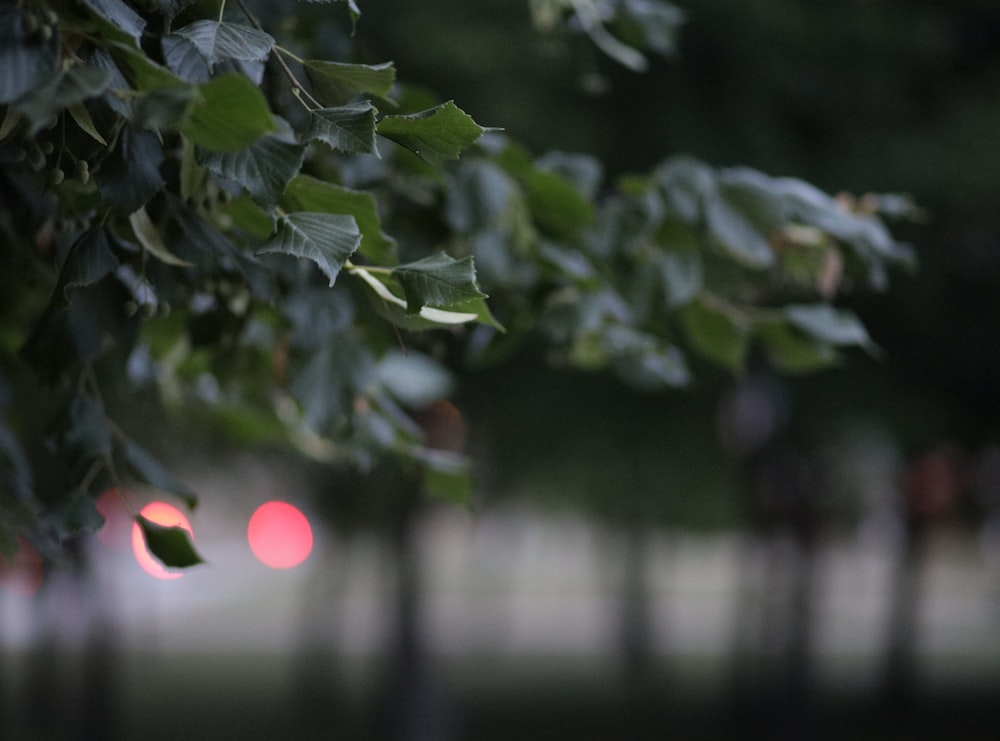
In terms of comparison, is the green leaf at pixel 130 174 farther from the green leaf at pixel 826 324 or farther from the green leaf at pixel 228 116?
the green leaf at pixel 826 324

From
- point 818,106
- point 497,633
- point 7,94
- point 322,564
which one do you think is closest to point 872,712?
point 322,564

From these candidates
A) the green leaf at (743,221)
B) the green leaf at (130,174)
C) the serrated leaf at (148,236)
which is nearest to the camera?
the green leaf at (130,174)

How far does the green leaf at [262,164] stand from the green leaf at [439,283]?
155 millimetres

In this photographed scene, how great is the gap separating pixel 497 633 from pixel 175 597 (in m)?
16.2

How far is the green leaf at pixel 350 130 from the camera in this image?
1189 millimetres

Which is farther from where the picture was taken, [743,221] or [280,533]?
[280,533]

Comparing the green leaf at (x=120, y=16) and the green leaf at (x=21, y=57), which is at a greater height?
the green leaf at (x=120, y=16)

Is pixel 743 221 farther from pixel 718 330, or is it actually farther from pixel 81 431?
pixel 81 431

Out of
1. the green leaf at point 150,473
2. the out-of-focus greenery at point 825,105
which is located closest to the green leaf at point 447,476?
the green leaf at point 150,473

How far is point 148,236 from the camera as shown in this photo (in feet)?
4.55

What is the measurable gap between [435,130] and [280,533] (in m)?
23.7

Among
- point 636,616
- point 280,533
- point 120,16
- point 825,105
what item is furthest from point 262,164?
point 280,533

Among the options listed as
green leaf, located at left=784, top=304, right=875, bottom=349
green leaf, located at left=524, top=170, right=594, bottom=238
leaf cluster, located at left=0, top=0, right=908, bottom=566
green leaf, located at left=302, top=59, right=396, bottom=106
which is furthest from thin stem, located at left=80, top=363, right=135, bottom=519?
green leaf, located at left=784, top=304, right=875, bottom=349

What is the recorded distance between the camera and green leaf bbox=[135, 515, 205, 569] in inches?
59.9
